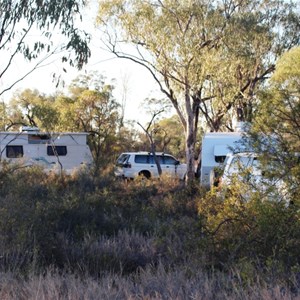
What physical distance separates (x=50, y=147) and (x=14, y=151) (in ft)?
5.36

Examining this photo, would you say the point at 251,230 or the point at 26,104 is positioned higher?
the point at 26,104

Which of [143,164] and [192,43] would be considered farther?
[143,164]

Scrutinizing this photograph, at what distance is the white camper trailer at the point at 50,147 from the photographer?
2830cm

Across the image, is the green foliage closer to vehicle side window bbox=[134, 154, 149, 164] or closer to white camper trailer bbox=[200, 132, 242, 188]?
white camper trailer bbox=[200, 132, 242, 188]

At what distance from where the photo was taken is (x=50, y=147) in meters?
28.9

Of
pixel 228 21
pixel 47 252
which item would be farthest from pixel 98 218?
pixel 228 21

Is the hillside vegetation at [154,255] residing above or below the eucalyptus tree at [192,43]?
below

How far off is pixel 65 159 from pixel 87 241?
19984 millimetres

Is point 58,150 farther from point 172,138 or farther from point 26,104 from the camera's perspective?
point 172,138

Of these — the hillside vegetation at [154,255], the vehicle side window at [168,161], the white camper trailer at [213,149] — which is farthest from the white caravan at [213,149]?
the hillside vegetation at [154,255]

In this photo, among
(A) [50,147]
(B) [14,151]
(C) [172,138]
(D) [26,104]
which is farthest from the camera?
(C) [172,138]

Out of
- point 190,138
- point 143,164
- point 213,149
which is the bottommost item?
point 143,164

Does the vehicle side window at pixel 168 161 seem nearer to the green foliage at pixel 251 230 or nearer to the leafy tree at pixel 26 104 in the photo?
the leafy tree at pixel 26 104

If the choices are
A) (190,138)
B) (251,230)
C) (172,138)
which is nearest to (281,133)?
(251,230)
